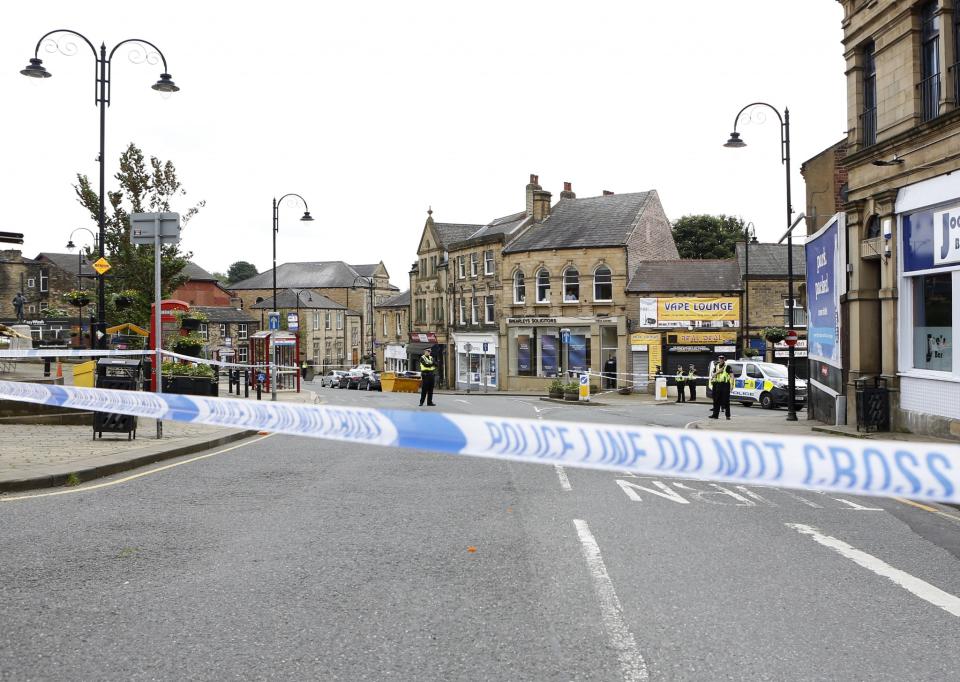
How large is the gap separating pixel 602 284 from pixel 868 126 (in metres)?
26.5

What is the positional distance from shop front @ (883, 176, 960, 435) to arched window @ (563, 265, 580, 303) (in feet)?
96.0

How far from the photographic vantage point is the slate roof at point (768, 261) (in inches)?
1660

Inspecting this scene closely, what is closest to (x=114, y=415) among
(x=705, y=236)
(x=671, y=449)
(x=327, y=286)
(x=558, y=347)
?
(x=671, y=449)

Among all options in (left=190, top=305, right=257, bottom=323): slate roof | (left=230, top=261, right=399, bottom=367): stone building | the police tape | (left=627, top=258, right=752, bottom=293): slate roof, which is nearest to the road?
the police tape

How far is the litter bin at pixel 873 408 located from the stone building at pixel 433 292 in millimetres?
41153

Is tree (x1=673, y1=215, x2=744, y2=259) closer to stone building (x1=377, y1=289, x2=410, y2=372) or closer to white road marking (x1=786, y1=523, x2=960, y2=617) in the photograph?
stone building (x1=377, y1=289, x2=410, y2=372)

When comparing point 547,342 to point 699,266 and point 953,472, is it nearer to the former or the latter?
point 699,266

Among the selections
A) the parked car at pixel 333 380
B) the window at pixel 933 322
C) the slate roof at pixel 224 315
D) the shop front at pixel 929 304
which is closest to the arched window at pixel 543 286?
the parked car at pixel 333 380

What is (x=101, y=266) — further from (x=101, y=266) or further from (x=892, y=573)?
(x=892, y=573)

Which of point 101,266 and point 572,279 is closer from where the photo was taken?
point 101,266

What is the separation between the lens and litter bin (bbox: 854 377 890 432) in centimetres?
1628

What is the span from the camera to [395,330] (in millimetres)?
71875

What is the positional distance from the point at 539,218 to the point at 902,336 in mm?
35746

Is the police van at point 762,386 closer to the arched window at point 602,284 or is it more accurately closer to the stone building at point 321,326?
the arched window at point 602,284
